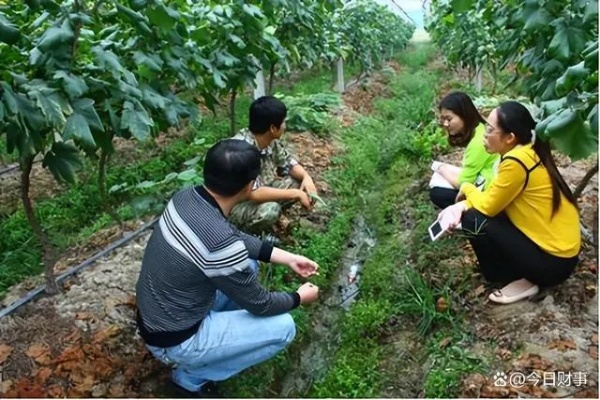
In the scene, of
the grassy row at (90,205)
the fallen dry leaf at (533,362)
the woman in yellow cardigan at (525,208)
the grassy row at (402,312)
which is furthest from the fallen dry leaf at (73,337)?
the fallen dry leaf at (533,362)

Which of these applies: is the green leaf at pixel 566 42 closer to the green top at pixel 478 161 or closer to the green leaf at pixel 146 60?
the green top at pixel 478 161

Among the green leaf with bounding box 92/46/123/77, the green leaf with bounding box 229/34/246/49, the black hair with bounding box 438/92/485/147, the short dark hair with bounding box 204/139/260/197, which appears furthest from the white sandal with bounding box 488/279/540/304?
the green leaf with bounding box 229/34/246/49

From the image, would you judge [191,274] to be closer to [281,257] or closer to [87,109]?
[281,257]

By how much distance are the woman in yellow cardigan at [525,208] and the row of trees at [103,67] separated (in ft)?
4.92

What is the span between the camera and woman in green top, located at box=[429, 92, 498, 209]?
125 inches

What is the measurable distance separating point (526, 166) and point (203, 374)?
1629mm

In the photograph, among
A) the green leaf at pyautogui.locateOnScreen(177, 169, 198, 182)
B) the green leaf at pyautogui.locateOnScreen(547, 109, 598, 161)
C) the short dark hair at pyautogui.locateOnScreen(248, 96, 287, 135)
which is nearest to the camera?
the green leaf at pyautogui.locateOnScreen(547, 109, 598, 161)

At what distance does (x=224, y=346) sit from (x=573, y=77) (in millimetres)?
1588

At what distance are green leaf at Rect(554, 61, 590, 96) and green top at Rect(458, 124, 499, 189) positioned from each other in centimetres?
114

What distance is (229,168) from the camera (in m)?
2.11

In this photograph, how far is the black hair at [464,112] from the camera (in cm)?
325

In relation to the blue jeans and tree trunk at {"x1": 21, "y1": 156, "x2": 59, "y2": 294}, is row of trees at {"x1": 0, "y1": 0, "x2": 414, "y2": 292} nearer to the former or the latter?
tree trunk at {"x1": 21, "y1": 156, "x2": 59, "y2": 294}

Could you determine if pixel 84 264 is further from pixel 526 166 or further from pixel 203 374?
pixel 526 166

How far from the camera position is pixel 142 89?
2662 mm
